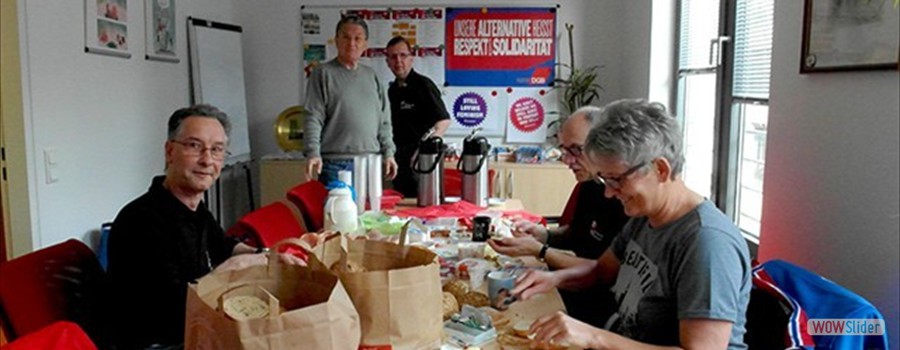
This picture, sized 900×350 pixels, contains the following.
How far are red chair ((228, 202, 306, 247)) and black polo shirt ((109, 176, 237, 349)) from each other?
2.06 feet

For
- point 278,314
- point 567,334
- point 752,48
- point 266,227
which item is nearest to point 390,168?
point 266,227

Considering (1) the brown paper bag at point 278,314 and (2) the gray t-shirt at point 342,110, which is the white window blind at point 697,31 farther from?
(1) the brown paper bag at point 278,314

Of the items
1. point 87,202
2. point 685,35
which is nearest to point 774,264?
point 685,35

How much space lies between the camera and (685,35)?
380 cm

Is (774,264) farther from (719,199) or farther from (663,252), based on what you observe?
(719,199)

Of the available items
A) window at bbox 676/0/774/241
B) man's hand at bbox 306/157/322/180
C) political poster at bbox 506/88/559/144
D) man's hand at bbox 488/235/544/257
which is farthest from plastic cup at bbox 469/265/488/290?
political poster at bbox 506/88/559/144

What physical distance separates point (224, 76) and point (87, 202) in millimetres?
1669

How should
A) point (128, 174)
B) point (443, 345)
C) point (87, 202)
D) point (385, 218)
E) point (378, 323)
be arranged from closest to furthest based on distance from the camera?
point (378, 323), point (443, 345), point (385, 218), point (87, 202), point (128, 174)

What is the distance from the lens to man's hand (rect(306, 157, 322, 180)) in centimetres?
314

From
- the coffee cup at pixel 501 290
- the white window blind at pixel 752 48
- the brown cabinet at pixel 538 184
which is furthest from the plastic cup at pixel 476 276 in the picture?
the brown cabinet at pixel 538 184

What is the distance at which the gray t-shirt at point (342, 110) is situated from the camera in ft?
11.1

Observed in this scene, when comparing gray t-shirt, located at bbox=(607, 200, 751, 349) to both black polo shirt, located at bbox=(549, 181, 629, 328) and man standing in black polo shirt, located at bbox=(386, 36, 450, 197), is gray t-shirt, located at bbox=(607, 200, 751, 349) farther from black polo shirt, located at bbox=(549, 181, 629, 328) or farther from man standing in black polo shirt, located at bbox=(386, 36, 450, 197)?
man standing in black polo shirt, located at bbox=(386, 36, 450, 197)

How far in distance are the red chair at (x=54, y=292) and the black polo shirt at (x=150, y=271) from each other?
0.18ft

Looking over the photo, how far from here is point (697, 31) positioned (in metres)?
3.59
